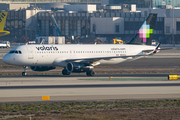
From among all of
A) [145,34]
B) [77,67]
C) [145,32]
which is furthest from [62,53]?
[145,32]

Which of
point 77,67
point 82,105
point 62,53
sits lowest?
point 82,105

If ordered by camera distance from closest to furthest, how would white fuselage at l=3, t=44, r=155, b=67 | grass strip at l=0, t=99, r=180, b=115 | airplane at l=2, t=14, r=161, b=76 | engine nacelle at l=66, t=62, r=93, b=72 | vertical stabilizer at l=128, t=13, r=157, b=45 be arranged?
grass strip at l=0, t=99, r=180, b=115
engine nacelle at l=66, t=62, r=93, b=72
airplane at l=2, t=14, r=161, b=76
white fuselage at l=3, t=44, r=155, b=67
vertical stabilizer at l=128, t=13, r=157, b=45

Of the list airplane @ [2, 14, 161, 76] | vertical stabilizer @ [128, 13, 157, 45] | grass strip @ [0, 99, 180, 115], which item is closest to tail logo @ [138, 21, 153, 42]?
vertical stabilizer @ [128, 13, 157, 45]

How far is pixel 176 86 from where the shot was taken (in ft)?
118

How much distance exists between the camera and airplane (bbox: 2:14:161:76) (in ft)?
150

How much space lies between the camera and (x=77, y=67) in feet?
148

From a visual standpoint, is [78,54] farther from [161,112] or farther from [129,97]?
[161,112]

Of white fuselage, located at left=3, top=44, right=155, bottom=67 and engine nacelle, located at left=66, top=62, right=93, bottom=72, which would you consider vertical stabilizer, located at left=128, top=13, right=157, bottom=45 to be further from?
engine nacelle, located at left=66, top=62, right=93, bottom=72

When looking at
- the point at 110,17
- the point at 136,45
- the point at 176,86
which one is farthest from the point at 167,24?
the point at 176,86

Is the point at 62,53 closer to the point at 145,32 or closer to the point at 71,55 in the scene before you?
the point at 71,55

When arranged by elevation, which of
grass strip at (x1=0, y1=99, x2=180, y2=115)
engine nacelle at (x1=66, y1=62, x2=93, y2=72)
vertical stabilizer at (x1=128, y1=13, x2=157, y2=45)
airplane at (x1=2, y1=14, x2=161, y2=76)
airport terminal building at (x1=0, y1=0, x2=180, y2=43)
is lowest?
grass strip at (x1=0, y1=99, x2=180, y2=115)

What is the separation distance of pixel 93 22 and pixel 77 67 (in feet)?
397

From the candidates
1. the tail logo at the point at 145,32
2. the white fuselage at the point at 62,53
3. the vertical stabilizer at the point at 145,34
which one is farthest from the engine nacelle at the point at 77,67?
the tail logo at the point at 145,32

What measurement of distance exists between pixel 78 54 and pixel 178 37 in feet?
395
